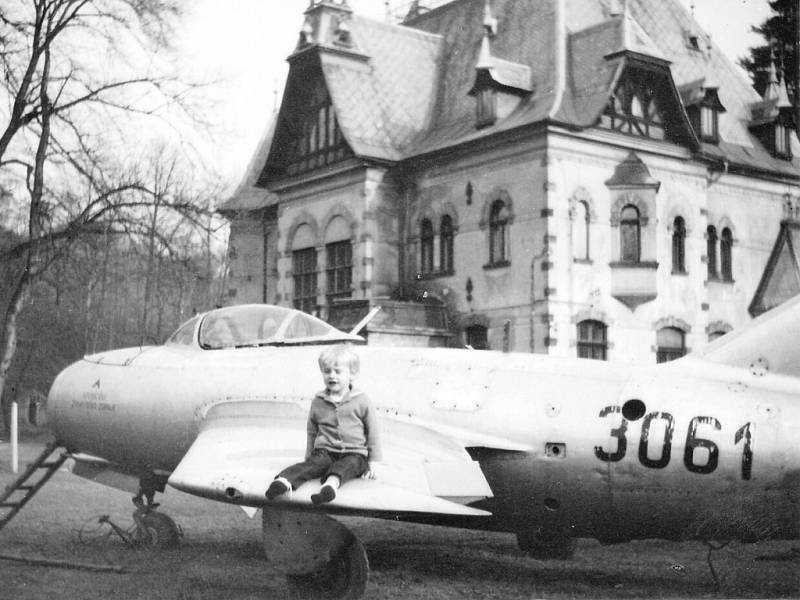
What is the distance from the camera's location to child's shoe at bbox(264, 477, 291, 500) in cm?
735

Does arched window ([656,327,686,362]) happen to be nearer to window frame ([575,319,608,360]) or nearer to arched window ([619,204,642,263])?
window frame ([575,319,608,360])

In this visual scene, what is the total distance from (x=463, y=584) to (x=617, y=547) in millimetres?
3084

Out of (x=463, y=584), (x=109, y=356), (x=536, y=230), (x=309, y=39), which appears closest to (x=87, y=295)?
(x=309, y=39)

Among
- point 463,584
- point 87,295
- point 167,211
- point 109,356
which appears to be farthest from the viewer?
point 87,295

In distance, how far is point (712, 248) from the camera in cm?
3381

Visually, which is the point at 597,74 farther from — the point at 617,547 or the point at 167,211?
the point at 617,547

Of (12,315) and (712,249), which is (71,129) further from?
(712,249)

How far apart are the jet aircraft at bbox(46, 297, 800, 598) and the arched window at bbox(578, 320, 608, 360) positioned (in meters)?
20.4

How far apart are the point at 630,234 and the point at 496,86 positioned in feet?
19.4

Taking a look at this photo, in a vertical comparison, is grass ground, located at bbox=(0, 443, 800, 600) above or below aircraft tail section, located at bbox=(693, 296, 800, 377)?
below

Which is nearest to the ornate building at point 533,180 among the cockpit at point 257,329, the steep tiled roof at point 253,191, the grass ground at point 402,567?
the steep tiled roof at point 253,191

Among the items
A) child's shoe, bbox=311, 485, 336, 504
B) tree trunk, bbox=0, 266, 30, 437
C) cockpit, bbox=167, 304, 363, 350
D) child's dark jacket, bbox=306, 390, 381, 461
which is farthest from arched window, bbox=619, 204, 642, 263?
child's shoe, bbox=311, 485, 336, 504

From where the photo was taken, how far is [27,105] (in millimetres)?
22469

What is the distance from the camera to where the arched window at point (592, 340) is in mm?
30000
